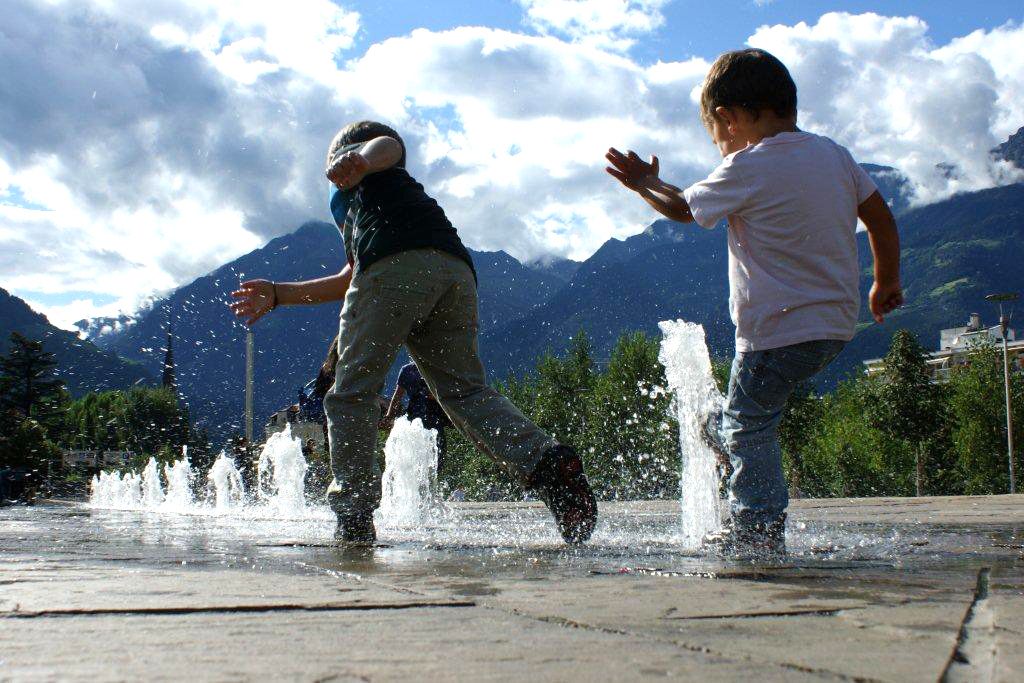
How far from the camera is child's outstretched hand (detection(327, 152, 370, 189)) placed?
3.87m

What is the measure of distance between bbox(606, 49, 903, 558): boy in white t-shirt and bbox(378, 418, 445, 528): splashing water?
5010 millimetres

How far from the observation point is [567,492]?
3.66 meters

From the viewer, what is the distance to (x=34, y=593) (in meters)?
2.05

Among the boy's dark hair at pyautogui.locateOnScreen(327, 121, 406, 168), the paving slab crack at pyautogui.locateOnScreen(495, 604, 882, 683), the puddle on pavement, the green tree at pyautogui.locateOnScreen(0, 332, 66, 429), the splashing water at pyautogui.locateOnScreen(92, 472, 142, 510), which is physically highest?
the green tree at pyautogui.locateOnScreen(0, 332, 66, 429)

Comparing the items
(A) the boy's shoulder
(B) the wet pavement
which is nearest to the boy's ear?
(A) the boy's shoulder

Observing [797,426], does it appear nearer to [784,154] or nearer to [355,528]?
[355,528]

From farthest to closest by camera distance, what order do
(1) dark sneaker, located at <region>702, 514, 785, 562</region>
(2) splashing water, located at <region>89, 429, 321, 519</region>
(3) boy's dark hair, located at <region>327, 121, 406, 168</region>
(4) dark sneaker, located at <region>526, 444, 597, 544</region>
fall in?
(2) splashing water, located at <region>89, 429, 321, 519</region>
(3) boy's dark hair, located at <region>327, 121, 406, 168</region>
(4) dark sneaker, located at <region>526, 444, 597, 544</region>
(1) dark sneaker, located at <region>702, 514, 785, 562</region>

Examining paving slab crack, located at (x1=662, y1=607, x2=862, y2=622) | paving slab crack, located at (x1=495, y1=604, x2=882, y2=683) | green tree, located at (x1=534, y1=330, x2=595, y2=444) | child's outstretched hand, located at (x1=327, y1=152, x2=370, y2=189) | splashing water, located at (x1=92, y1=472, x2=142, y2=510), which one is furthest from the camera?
green tree, located at (x1=534, y1=330, x2=595, y2=444)

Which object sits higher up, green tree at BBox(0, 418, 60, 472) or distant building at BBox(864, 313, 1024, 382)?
distant building at BBox(864, 313, 1024, 382)

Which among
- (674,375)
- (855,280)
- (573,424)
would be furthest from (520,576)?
(573,424)

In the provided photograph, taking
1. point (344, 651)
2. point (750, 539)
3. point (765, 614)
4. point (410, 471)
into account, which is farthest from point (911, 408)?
point (344, 651)

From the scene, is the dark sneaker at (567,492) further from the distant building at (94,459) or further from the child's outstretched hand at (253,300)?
the distant building at (94,459)

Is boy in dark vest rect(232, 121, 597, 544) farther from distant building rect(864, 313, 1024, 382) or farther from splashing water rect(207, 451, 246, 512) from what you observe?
distant building rect(864, 313, 1024, 382)

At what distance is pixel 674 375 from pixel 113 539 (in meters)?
2.96
